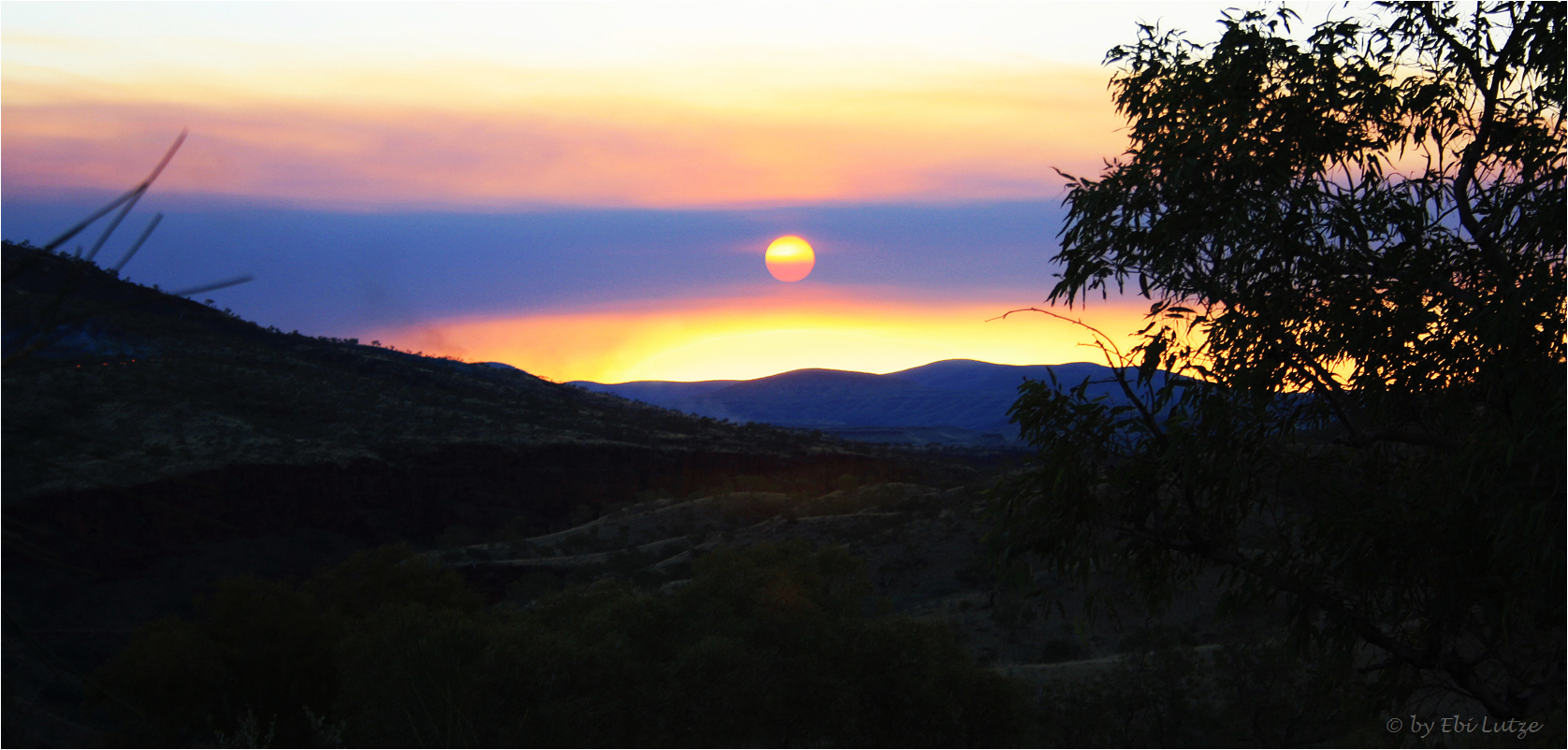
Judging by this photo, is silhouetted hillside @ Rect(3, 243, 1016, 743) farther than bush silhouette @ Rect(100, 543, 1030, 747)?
Yes

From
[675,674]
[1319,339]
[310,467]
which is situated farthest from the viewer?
[310,467]

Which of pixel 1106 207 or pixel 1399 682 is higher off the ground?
pixel 1106 207

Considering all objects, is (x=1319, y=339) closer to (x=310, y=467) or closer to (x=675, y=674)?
(x=675, y=674)

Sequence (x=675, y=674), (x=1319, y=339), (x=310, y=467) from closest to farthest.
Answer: (x=1319, y=339) < (x=675, y=674) < (x=310, y=467)

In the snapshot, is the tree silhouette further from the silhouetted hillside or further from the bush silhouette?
the silhouetted hillside

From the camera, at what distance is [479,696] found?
1240 centimetres

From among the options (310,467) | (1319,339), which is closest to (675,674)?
(1319,339)

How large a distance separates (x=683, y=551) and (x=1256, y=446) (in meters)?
27.3

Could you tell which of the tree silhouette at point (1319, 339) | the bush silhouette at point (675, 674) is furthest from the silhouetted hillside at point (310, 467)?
the tree silhouette at point (1319, 339)

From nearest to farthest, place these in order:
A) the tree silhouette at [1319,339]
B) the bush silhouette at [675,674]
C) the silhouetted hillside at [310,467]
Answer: the tree silhouette at [1319,339], the bush silhouette at [675,674], the silhouetted hillside at [310,467]

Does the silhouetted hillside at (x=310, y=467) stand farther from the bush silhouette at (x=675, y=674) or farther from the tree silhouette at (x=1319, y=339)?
the tree silhouette at (x=1319, y=339)

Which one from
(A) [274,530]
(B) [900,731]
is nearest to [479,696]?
(B) [900,731]

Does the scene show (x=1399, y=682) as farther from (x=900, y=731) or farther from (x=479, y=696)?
(x=479, y=696)

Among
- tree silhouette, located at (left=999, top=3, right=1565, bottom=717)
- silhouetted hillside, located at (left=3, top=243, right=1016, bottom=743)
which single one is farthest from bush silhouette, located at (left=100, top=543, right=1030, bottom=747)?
silhouetted hillside, located at (left=3, top=243, right=1016, bottom=743)
